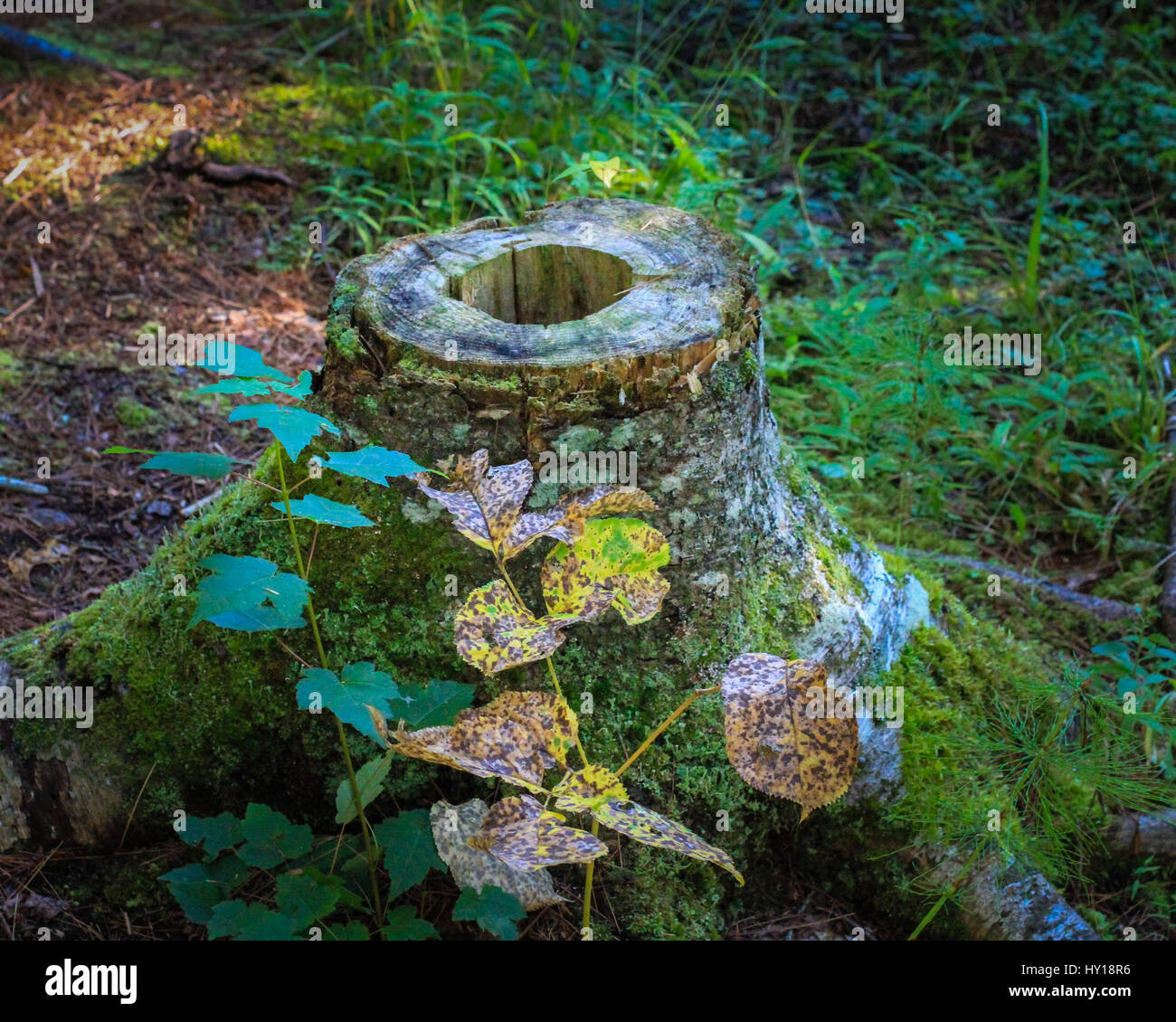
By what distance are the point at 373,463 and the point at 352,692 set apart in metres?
0.39

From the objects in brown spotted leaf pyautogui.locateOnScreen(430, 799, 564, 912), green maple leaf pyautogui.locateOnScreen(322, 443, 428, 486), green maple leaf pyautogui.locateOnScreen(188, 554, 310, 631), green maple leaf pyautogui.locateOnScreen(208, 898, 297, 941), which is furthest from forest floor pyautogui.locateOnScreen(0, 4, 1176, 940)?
green maple leaf pyautogui.locateOnScreen(322, 443, 428, 486)

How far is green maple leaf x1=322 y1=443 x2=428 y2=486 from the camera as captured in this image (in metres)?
1.75

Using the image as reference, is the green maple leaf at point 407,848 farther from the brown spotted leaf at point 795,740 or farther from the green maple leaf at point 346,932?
the brown spotted leaf at point 795,740

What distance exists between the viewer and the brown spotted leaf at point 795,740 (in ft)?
5.33

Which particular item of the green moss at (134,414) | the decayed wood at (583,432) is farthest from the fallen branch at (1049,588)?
the green moss at (134,414)

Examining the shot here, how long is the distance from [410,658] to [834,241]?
12.3 feet

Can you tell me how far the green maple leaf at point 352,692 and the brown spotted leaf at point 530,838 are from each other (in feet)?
0.84

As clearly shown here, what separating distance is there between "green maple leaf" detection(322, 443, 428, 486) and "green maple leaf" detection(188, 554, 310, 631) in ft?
0.66

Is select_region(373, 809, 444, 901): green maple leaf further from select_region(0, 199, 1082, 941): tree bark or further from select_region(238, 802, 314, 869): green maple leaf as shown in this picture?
select_region(0, 199, 1082, 941): tree bark

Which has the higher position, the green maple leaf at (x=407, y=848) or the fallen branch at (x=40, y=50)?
the fallen branch at (x=40, y=50)

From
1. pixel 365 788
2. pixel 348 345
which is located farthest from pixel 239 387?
pixel 365 788

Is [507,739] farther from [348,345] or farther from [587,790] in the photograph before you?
[348,345]

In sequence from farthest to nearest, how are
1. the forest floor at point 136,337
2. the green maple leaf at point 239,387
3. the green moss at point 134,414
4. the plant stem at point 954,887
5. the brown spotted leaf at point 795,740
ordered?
the green moss at point 134,414, the forest floor at point 136,337, the plant stem at point 954,887, the green maple leaf at point 239,387, the brown spotted leaf at point 795,740

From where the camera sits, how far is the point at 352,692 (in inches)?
70.0
